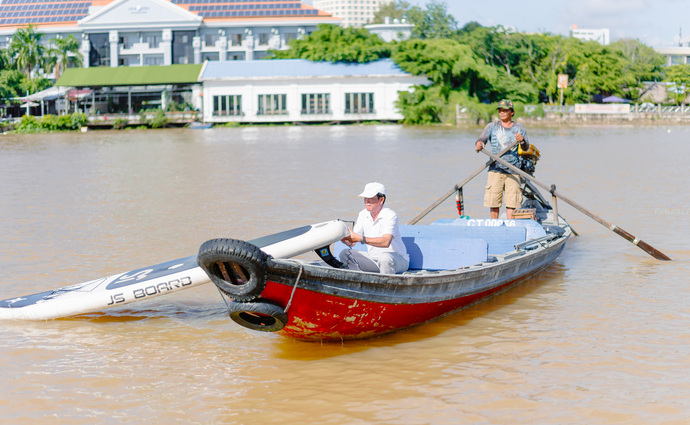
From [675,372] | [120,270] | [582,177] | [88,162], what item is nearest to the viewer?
[675,372]

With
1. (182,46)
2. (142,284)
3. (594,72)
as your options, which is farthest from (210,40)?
(142,284)

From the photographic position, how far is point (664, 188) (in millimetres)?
20219

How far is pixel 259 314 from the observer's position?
6816 millimetres

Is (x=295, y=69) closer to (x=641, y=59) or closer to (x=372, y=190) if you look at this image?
(x=641, y=59)

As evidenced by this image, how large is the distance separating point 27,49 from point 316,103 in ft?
105

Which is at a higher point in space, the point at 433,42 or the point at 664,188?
the point at 433,42

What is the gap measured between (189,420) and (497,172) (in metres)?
6.83

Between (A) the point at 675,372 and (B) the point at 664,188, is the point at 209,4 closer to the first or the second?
(B) the point at 664,188

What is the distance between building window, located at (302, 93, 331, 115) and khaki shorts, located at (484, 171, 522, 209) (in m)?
49.3

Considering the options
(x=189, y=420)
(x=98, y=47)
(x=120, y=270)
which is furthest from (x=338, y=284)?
(x=98, y=47)

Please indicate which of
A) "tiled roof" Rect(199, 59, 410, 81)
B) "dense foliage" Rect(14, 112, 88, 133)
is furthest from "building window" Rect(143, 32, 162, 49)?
"dense foliage" Rect(14, 112, 88, 133)

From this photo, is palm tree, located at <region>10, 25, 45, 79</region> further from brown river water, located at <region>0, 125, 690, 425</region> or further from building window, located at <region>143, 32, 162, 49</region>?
brown river water, located at <region>0, 125, 690, 425</region>

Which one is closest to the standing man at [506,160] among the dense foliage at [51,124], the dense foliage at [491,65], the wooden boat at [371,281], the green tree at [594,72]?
the wooden boat at [371,281]

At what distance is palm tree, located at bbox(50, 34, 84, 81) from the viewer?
75375 mm
